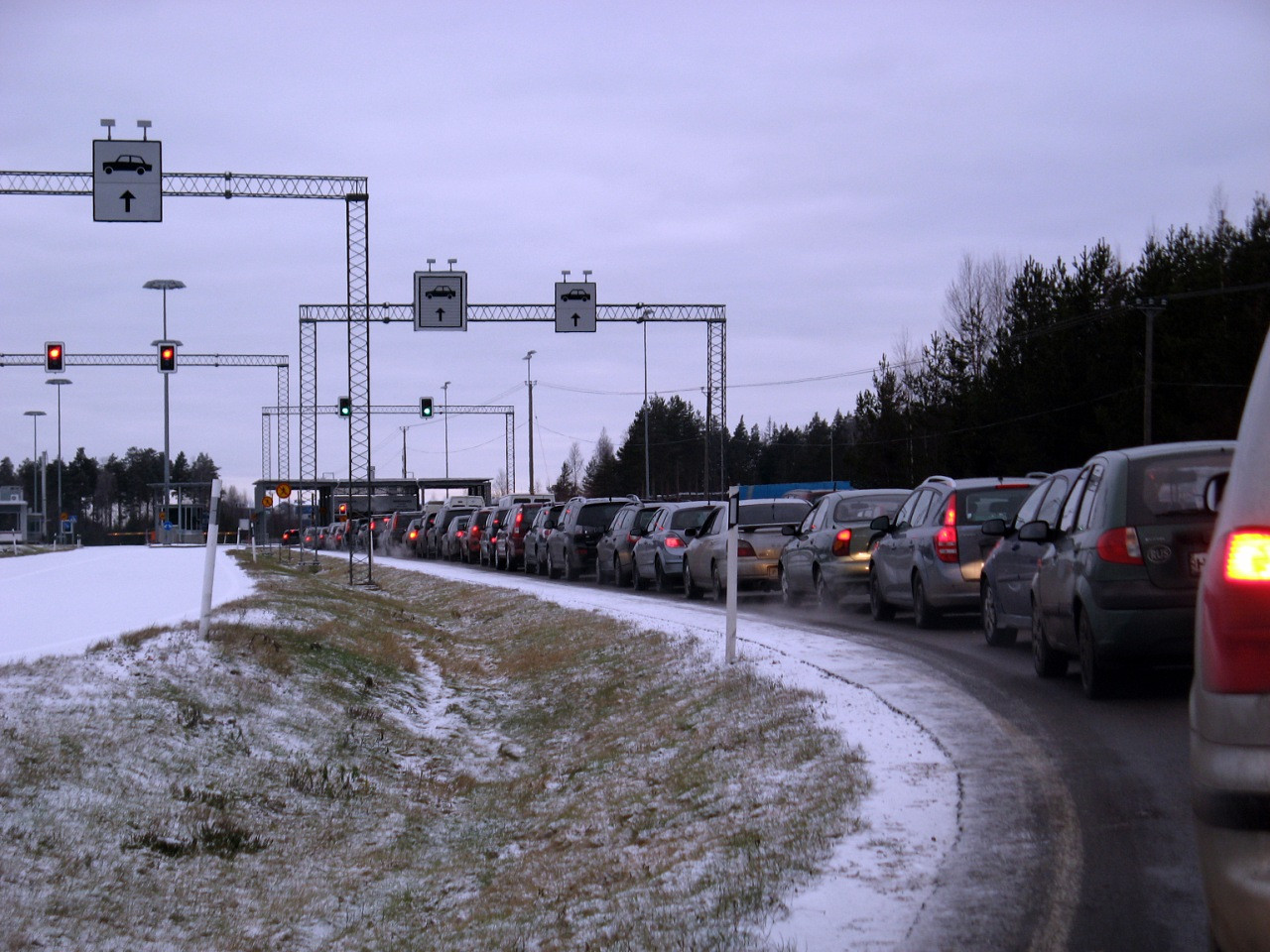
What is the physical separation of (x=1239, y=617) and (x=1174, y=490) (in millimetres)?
5985

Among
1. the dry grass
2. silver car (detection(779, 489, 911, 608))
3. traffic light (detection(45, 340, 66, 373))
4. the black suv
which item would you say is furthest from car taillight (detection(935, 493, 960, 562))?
traffic light (detection(45, 340, 66, 373))

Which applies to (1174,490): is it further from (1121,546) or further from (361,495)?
(361,495)

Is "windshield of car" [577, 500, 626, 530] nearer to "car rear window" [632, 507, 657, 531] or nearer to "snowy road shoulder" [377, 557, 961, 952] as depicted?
"car rear window" [632, 507, 657, 531]

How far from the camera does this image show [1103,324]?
5469 centimetres

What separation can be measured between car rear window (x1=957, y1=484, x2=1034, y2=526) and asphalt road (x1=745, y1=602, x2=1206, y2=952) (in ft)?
14.5

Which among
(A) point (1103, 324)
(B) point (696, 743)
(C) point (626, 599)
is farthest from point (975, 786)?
(A) point (1103, 324)

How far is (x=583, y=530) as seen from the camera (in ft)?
104

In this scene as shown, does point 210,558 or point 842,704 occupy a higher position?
point 210,558

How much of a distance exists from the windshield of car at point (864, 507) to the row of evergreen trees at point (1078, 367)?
20.0 m

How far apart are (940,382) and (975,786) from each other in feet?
216

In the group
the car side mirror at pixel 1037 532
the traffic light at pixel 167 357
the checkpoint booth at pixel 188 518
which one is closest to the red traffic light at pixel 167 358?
the traffic light at pixel 167 357

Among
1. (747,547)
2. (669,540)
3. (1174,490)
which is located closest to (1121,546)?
(1174,490)

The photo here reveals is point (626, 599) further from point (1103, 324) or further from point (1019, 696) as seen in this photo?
point (1103, 324)

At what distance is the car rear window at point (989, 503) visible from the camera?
14.8 meters
